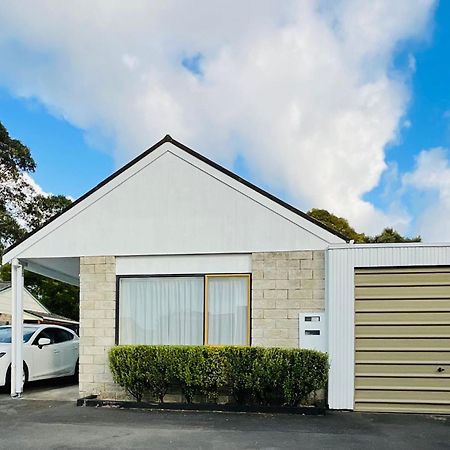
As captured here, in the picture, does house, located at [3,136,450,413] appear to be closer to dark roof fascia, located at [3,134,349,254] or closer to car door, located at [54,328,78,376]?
dark roof fascia, located at [3,134,349,254]

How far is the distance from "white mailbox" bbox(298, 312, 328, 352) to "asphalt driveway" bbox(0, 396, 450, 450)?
3.79 ft

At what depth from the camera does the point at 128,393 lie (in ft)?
34.7

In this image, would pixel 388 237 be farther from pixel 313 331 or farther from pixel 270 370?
pixel 270 370

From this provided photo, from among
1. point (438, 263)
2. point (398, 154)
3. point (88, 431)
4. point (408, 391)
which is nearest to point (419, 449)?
point (408, 391)

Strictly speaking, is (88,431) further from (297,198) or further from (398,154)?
(297,198)

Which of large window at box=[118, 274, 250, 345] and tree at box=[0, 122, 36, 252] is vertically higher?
tree at box=[0, 122, 36, 252]

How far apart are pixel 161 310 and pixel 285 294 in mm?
2313

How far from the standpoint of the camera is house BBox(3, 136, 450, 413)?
9656mm

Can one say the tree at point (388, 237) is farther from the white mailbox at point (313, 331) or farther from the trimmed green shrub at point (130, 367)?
the trimmed green shrub at point (130, 367)

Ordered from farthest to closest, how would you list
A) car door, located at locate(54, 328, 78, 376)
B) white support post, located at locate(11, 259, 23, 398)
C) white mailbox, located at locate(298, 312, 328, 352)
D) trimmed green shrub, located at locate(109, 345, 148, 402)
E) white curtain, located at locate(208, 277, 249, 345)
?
car door, located at locate(54, 328, 78, 376) < white support post, located at locate(11, 259, 23, 398) < white curtain, located at locate(208, 277, 249, 345) < trimmed green shrub, located at locate(109, 345, 148, 402) < white mailbox, located at locate(298, 312, 328, 352)

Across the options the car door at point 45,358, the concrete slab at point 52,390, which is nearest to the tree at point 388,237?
the concrete slab at point 52,390

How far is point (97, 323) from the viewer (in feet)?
35.8

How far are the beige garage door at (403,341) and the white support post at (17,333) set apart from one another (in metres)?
6.29

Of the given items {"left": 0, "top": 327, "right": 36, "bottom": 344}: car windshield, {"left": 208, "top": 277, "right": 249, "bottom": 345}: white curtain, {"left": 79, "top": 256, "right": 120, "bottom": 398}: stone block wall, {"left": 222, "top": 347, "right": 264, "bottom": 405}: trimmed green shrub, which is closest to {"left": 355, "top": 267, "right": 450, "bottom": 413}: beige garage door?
{"left": 222, "top": 347, "right": 264, "bottom": 405}: trimmed green shrub
